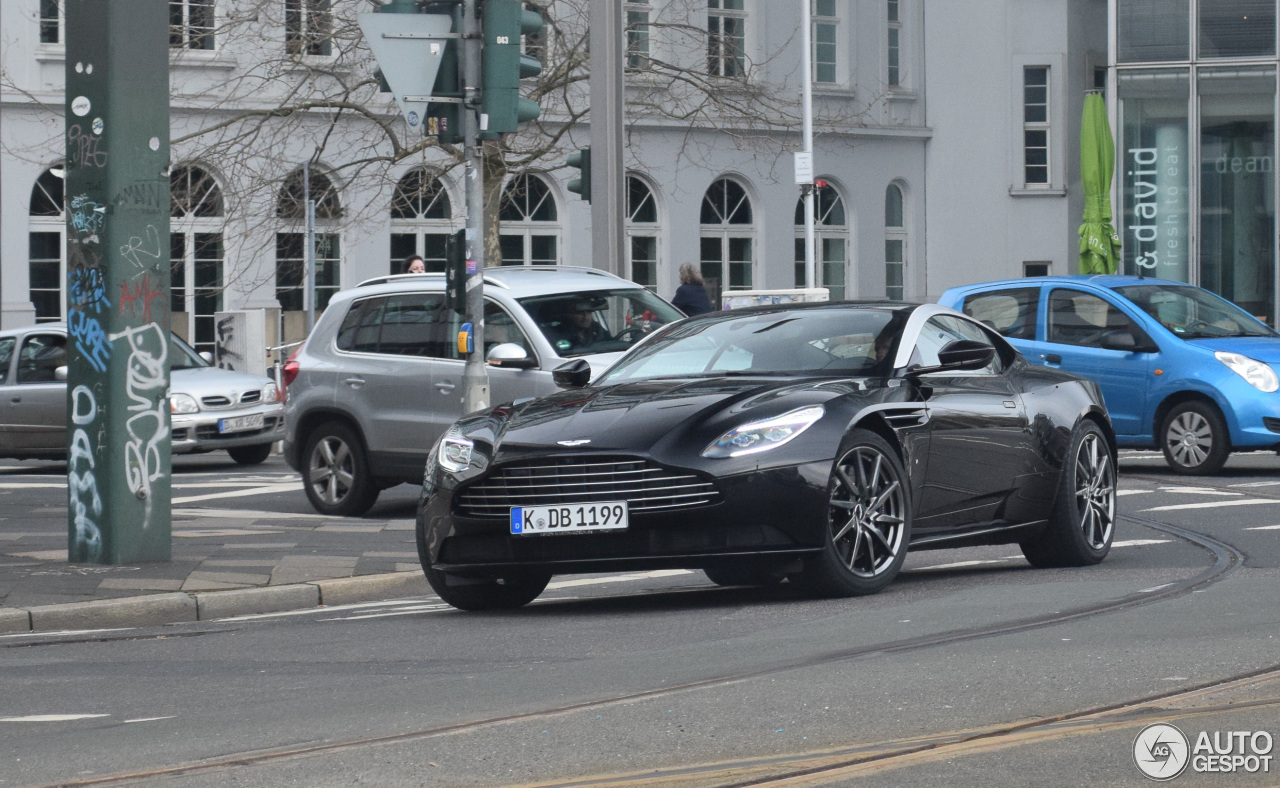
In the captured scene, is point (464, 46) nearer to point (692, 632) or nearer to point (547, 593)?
point (547, 593)

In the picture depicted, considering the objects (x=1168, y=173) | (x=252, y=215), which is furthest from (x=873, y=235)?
(x=252, y=215)

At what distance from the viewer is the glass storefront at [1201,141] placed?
35.5m

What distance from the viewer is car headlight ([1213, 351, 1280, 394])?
1631 centimetres

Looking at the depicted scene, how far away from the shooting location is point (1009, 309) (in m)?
17.9

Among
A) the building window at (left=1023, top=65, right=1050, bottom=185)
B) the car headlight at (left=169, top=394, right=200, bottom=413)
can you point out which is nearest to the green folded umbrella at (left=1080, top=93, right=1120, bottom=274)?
the building window at (left=1023, top=65, right=1050, bottom=185)

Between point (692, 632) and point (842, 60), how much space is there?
35601mm

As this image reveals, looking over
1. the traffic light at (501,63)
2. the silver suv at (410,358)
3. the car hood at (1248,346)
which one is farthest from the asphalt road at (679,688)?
the car hood at (1248,346)

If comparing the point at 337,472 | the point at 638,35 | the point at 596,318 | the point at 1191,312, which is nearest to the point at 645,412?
the point at 596,318

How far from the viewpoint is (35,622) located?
9.13 metres

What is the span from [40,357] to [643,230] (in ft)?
63.5

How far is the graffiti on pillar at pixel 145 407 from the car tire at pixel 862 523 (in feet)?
12.9

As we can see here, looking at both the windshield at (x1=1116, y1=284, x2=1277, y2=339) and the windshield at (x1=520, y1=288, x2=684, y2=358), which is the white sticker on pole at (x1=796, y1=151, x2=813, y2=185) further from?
the windshield at (x1=520, y1=288, x2=684, y2=358)

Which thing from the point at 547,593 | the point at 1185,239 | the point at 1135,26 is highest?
the point at 1135,26

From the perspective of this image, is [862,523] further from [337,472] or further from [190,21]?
[190,21]
